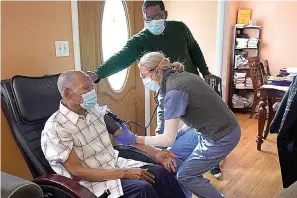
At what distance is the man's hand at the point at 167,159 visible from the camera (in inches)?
70.9

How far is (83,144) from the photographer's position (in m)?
1.59

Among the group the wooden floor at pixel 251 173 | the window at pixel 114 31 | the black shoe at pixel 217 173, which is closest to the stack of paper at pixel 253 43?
the wooden floor at pixel 251 173

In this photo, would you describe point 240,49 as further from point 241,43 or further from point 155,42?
point 155,42

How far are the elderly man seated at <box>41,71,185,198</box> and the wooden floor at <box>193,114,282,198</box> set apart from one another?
1000mm

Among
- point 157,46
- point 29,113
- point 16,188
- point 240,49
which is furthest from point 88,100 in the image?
point 240,49

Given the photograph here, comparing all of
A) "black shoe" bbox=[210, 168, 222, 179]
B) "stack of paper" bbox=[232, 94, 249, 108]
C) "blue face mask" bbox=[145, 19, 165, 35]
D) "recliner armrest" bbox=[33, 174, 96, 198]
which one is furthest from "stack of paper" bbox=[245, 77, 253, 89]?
"recliner armrest" bbox=[33, 174, 96, 198]

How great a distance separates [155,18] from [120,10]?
2.62ft

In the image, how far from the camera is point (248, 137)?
12.5ft

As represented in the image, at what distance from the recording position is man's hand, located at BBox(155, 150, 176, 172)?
1.80 metres

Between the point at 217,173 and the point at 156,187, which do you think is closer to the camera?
the point at 156,187

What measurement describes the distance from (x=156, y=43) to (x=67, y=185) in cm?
124

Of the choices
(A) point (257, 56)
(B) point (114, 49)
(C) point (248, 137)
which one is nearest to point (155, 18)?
(B) point (114, 49)

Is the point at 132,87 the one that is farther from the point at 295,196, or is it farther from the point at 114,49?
the point at 295,196

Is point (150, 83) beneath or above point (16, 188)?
above
